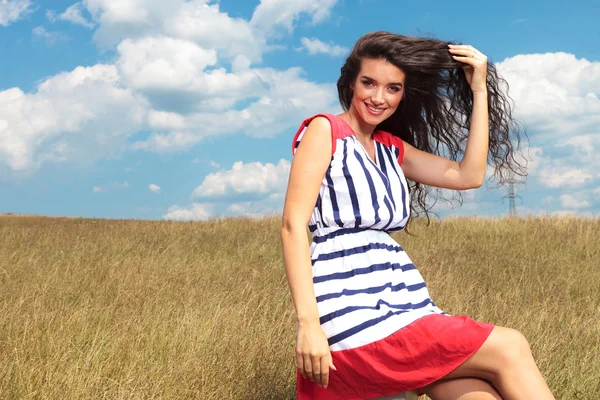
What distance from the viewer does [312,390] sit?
227cm

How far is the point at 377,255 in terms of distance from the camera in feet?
7.10

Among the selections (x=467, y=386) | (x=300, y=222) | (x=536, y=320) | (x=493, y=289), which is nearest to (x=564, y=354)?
(x=536, y=320)

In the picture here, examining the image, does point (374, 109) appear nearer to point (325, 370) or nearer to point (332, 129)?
point (332, 129)

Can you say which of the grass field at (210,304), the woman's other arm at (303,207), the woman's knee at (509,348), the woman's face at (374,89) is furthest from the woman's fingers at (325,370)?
the grass field at (210,304)

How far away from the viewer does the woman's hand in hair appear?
271 cm

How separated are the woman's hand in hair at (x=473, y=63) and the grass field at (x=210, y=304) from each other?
2.29 metres

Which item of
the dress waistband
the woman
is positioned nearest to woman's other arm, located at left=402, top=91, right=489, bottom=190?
the woman

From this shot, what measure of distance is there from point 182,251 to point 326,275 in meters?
7.46

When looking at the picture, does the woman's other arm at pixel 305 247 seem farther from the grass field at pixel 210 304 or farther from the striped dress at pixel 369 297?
the grass field at pixel 210 304

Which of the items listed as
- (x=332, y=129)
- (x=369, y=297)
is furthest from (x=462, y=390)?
(x=332, y=129)

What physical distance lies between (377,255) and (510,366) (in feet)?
1.87

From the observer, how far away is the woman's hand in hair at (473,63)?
271 cm

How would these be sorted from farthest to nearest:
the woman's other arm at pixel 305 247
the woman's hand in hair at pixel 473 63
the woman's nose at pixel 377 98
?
the woman's hand in hair at pixel 473 63, the woman's nose at pixel 377 98, the woman's other arm at pixel 305 247

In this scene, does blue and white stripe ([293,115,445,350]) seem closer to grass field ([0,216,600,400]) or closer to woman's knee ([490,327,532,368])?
woman's knee ([490,327,532,368])
